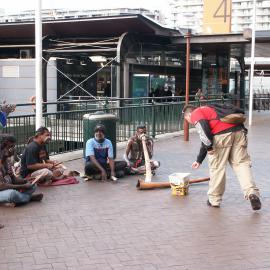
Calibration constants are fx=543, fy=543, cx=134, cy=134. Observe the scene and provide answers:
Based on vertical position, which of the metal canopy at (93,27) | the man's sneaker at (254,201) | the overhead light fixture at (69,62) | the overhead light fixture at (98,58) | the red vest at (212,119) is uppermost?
the metal canopy at (93,27)

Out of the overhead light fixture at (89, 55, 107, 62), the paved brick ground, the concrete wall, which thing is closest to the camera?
the paved brick ground

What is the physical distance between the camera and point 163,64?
24266 millimetres

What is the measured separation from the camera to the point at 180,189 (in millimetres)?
7762

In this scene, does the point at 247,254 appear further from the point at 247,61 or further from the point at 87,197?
the point at 247,61

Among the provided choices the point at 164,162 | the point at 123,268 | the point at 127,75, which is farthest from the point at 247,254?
the point at 127,75

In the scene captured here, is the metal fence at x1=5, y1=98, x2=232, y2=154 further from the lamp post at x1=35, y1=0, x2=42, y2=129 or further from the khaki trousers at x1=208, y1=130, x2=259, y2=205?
the khaki trousers at x1=208, y1=130, x2=259, y2=205

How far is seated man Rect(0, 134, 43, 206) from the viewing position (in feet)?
22.4

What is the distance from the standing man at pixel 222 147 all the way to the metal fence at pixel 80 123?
15.2 ft

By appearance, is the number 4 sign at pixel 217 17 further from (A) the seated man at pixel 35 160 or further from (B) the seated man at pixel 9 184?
(B) the seated man at pixel 9 184

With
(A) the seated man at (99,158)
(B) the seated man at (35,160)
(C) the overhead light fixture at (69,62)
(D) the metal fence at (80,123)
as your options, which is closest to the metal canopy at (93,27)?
(C) the overhead light fixture at (69,62)

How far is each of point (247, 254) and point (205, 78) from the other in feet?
70.9

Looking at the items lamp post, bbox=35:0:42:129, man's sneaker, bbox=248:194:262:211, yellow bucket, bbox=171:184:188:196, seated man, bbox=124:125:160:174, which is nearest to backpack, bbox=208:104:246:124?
man's sneaker, bbox=248:194:262:211

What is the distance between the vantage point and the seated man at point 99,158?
8.75m

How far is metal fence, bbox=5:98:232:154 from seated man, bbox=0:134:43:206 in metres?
3.17
